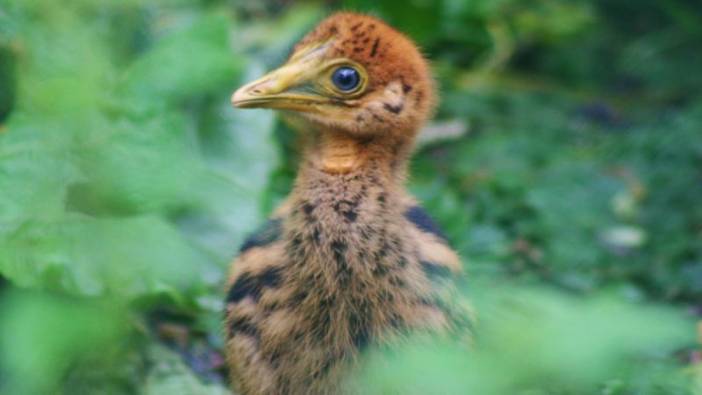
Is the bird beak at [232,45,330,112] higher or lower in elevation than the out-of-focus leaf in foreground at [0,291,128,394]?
higher

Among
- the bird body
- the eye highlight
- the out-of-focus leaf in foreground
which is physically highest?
the eye highlight

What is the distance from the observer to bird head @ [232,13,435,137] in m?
2.71

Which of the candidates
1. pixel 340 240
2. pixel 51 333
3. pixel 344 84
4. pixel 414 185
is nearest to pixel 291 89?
pixel 344 84

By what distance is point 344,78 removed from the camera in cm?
271

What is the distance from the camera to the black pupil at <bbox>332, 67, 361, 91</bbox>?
271cm

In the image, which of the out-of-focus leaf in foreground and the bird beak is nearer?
the out-of-focus leaf in foreground

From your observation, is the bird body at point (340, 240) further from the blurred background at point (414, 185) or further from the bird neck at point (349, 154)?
A: the blurred background at point (414, 185)

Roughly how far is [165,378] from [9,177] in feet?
2.83

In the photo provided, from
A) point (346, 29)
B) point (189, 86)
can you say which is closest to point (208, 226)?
point (189, 86)

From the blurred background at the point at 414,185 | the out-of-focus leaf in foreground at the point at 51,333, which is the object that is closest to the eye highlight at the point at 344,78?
the blurred background at the point at 414,185

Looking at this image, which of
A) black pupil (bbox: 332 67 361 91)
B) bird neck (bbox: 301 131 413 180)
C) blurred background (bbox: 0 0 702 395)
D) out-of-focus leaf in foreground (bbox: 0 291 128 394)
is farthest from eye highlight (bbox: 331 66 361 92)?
out-of-focus leaf in foreground (bbox: 0 291 128 394)

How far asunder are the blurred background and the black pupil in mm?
476

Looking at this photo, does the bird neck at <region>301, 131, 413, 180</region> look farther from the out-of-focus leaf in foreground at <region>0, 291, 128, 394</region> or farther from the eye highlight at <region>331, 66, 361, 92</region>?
the out-of-focus leaf in foreground at <region>0, 291, 128, 394</region>

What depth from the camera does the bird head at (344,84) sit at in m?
2.71
